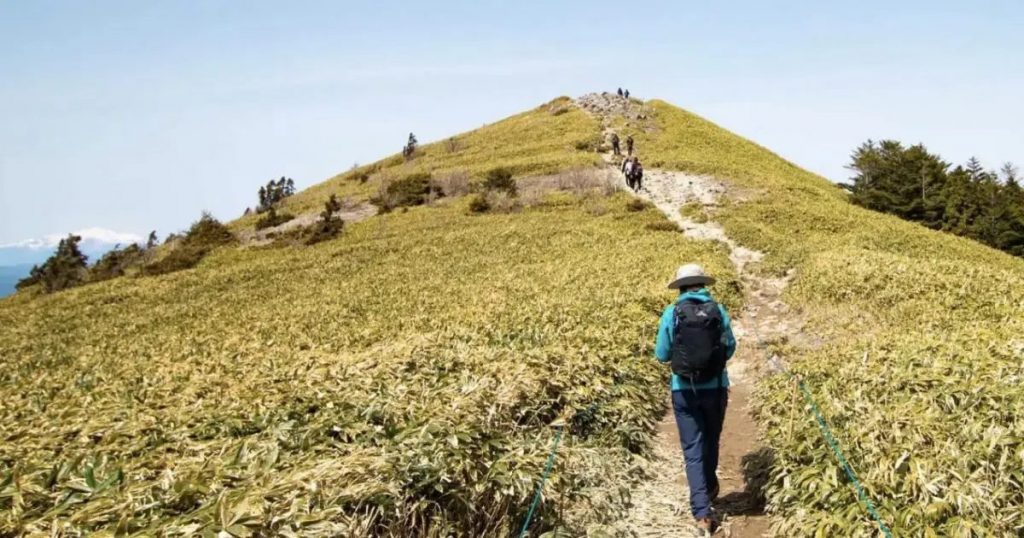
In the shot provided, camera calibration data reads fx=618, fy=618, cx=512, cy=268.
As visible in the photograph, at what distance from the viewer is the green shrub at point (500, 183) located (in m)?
46.8

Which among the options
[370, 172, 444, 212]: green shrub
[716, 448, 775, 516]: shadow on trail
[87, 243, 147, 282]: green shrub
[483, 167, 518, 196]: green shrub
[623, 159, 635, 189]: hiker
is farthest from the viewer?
[370, 172, 444, 212]: green shrub

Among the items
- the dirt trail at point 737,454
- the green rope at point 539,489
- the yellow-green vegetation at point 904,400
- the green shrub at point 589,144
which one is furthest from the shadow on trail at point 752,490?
the green shrub at point 589,144

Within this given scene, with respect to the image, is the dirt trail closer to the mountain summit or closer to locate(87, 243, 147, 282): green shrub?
the mountain summit

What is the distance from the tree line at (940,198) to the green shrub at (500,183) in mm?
28926

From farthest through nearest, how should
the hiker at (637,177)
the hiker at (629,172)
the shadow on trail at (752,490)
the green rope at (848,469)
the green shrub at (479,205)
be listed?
1. the hiker at (629,172)
2. the hiker at (637,177)
3. the green shrub at (479,205)
4. the shadow on trail at (752,490)
5. the green rope at (848,469)

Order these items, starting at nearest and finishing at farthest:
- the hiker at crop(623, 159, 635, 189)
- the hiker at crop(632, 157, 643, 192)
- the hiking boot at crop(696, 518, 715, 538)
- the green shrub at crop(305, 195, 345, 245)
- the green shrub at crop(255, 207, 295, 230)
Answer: the hiking boot at crop(696, 518, 715, 538) < the green shrub at crop(305, 195, 345, 245) < the hiker at crop(632, 157, 643, 192) < the hiker at crop(623, 159, 635, 189) < the green shrub at crop(255, 207, 295, 230)

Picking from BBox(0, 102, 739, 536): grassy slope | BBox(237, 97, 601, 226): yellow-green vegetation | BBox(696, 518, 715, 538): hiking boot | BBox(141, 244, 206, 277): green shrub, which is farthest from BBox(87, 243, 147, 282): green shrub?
BBox(696, 518, 715, 538): hiking boot

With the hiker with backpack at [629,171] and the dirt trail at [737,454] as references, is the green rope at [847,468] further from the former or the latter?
the hiker with backpack at [629,171]

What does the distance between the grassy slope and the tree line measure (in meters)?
33.8

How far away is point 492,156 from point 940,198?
1545 inches

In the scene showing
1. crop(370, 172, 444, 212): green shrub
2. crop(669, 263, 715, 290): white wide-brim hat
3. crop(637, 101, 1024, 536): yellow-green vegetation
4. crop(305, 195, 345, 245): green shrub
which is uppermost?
crop(370, 172, 444, 212): green shrub

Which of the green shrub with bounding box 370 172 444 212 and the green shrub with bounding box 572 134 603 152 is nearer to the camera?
the green shrub with bounding box 370 172 444 212

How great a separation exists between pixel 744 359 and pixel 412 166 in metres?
54.6

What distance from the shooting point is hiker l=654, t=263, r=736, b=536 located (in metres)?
7.12
